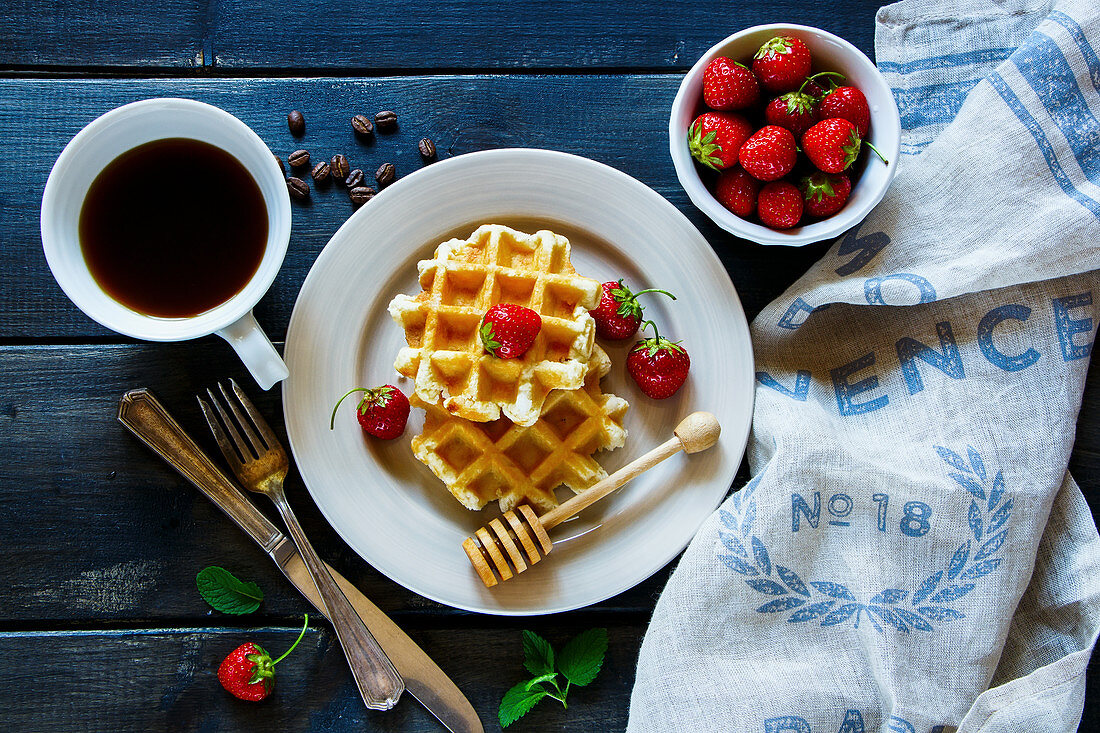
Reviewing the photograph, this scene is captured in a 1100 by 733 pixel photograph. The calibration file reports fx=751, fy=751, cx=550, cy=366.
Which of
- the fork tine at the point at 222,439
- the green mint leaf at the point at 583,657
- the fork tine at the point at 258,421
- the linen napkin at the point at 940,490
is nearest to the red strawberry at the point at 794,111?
the linen napkin at the point at 940,490

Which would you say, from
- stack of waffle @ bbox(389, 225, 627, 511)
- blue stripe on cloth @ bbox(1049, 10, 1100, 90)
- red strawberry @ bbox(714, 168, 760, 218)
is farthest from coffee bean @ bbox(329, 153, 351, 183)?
blue stripe on cloth @ bbox(1049, 10, 1100, 90)

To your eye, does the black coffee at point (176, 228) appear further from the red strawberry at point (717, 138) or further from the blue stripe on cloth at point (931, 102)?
the blue stripe on cloth at point (931, 102)

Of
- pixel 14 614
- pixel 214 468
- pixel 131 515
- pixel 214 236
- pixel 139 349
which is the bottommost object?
pixel 14 614

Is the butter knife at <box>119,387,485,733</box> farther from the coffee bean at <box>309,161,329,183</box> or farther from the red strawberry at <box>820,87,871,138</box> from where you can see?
the red strawberry at <box>820,87,871,138</box>

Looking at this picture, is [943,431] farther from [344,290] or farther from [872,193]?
[344,290]

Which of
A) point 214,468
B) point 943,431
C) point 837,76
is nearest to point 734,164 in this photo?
point 837,76

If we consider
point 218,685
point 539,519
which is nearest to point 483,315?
point 539,519

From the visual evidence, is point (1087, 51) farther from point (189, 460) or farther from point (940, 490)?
→ point (189, 460)
